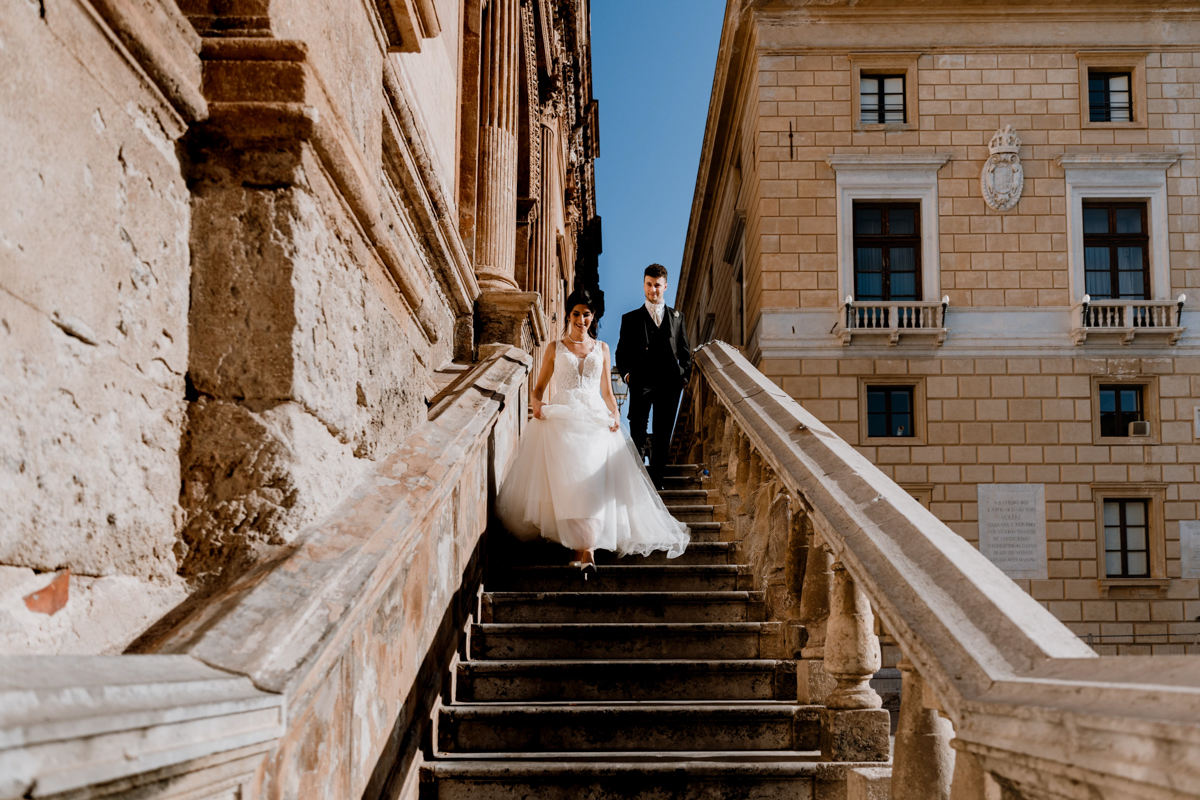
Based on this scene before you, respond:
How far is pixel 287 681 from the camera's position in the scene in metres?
1.88

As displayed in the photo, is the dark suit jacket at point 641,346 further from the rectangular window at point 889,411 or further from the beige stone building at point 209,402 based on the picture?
the rectangular window at point 889,411

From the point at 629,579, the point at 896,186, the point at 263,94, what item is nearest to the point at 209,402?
the point at 263,94

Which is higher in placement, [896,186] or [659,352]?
[896,186]

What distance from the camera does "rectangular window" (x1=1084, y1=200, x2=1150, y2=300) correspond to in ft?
65.1

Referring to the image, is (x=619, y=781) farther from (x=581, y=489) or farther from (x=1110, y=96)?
(x=1110, y=96)

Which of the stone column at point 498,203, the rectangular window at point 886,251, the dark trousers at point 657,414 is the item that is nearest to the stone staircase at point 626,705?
the dark trousers at point 657,414

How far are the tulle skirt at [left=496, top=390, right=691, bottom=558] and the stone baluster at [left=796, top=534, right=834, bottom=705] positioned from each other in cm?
175

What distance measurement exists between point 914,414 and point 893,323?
1816 mm

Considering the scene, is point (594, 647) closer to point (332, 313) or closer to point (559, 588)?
point (559, 588)

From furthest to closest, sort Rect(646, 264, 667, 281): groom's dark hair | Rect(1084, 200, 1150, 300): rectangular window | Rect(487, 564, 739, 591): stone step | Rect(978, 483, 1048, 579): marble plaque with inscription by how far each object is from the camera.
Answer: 1. Rect(1084, 200, 1150, 300): rectangular window
2. Rect(978, 483, 1048, 579): marble plaque with inscription
3. Rect(646, 264, 667, 281): groom's dark hair
4. Rect(487, 564, 739, 591): stone step

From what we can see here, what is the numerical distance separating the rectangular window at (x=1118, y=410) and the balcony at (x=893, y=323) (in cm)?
341

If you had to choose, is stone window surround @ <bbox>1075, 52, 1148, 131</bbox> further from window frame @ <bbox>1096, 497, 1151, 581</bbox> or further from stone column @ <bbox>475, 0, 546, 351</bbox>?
stone column @ <bbox>475, 0, 546, 351</bbox>

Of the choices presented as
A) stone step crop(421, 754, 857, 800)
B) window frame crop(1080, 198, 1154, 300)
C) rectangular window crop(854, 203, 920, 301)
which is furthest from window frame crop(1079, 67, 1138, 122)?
stone step crop(421, 754, 857, 800)

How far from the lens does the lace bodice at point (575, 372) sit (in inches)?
261
